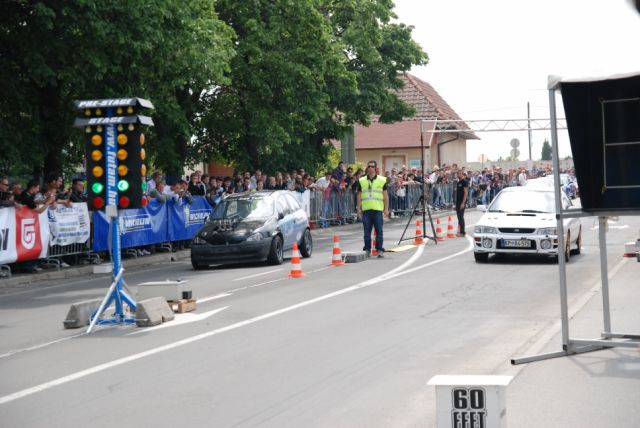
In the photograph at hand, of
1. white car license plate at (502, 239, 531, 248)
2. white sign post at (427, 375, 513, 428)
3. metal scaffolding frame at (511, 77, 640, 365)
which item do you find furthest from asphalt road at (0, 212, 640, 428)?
white car license plate at (502, 239, 531, 248)

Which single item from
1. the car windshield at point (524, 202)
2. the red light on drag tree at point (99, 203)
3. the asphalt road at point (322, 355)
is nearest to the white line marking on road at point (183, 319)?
the asphalt road at point (322, 355)

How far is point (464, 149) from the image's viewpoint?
267ft

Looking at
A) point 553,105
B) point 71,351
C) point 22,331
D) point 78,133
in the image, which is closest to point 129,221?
point 78,133

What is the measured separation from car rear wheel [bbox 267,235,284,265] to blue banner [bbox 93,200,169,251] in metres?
3.84

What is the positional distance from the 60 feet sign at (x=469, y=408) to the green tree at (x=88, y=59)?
1714 centimetres

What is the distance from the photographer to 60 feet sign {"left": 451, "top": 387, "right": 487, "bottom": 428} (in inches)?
231

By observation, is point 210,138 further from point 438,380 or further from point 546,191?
point 438,380

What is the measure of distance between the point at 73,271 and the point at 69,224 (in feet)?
3.78

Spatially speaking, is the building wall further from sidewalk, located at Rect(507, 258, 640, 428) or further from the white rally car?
sidewalk, located at Rect(507, 258, 640, 428)

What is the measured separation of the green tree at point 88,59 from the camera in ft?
73.7

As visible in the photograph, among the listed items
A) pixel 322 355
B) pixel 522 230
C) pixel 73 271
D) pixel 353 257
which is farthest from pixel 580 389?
pixel 73 271

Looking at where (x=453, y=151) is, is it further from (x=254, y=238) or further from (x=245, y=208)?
(x=254, y=238)

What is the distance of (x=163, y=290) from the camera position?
13.9 meters

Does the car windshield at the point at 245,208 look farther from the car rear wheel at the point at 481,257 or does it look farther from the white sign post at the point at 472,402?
the white sign post at the point at 472,402
